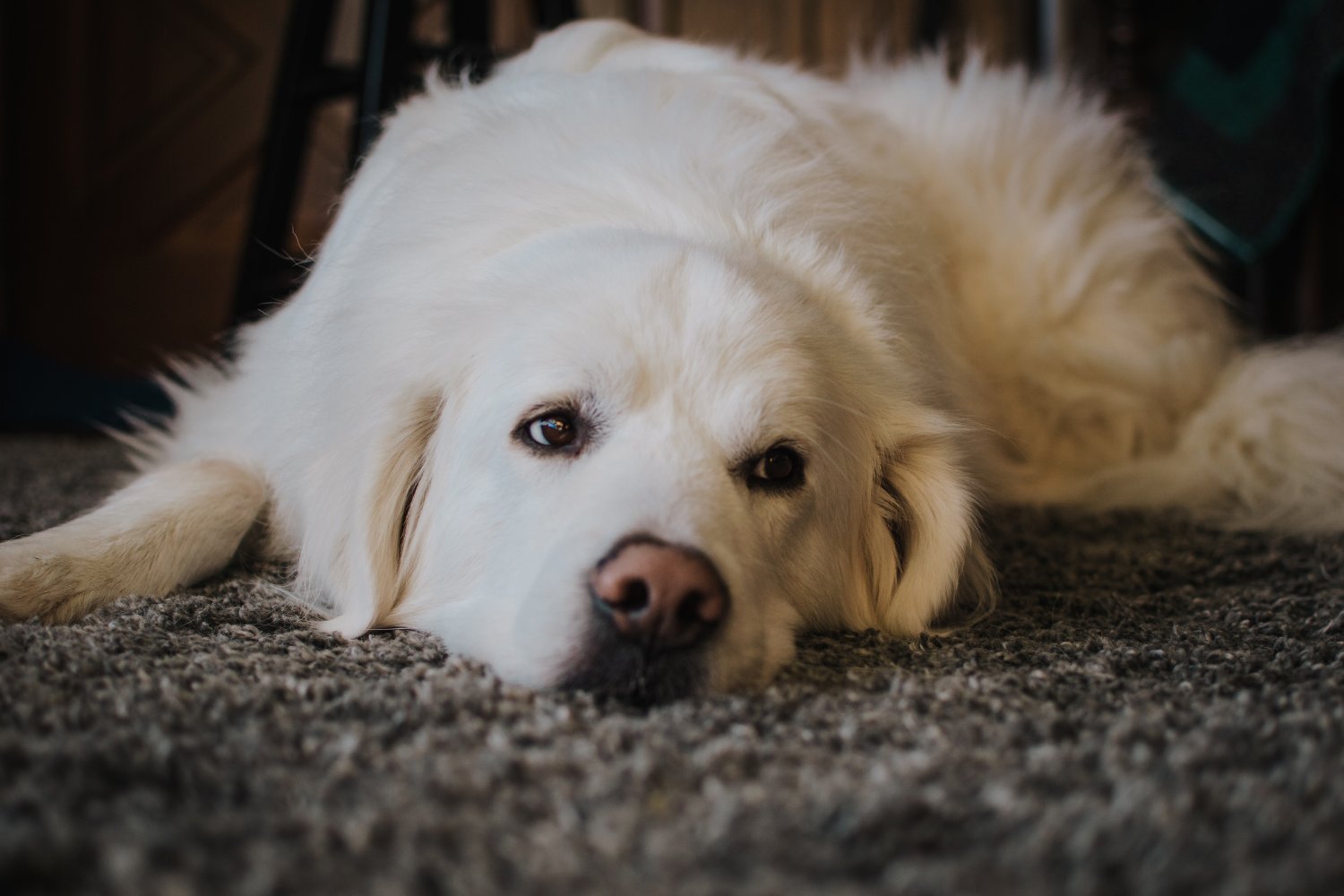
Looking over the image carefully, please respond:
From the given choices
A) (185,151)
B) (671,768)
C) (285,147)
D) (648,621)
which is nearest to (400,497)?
(648,621)

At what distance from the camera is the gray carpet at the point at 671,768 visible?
57 cm

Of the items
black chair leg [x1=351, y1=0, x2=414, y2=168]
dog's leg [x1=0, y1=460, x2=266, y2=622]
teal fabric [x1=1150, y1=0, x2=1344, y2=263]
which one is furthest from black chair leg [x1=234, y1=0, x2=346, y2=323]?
teal fabric [x1=1150, y1=0, x2=1344, y2=263]

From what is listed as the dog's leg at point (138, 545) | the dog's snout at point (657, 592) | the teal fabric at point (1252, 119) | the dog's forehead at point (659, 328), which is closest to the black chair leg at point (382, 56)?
the dog's leg at point (138, 545)

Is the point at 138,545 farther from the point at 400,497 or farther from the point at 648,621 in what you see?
the point at 648,621

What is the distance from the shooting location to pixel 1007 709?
883mm

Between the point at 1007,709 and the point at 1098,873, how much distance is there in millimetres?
302

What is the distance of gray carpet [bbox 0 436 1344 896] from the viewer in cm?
57

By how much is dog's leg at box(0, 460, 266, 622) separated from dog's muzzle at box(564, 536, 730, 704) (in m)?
0.60

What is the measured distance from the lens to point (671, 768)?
742mm

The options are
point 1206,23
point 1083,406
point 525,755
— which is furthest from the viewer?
point 1206,23

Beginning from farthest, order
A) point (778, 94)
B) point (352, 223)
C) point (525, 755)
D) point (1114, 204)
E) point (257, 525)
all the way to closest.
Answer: point (1114, 204)
point (778, 94)
point (352, 223)
point (257, 525)
point (525, 755)

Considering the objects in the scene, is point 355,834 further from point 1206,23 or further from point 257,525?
point 1206,23

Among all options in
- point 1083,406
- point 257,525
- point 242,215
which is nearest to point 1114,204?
point 1083,406

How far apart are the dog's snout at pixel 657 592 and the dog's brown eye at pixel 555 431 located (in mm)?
232
